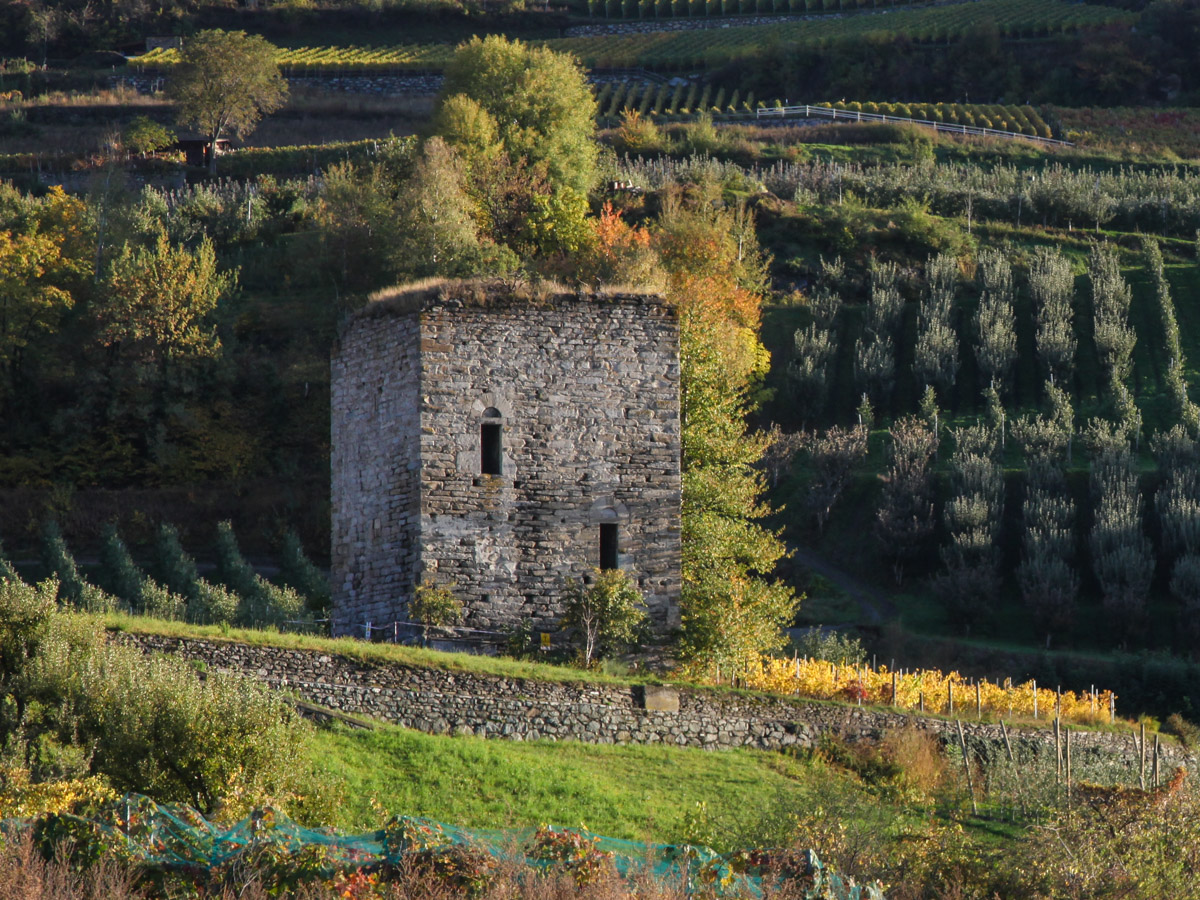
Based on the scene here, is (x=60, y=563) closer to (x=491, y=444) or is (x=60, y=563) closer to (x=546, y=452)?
(x=491, y=444)

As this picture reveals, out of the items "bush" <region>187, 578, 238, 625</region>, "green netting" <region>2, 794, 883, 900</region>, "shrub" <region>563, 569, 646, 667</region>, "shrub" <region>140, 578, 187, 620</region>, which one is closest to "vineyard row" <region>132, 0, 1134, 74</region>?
"shrub" <region>140, 578, 187, 620</region>

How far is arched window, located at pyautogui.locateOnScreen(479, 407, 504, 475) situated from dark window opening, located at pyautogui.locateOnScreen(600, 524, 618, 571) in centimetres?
175

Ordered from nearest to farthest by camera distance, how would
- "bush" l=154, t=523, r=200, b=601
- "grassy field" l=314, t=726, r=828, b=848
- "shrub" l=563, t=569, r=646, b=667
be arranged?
"grassy field" l=314, t=726, r=828, b=848 → "shrub" l=563, t=569, r=646, b=667 → "bush" l=154, t=523, r=200, b=601

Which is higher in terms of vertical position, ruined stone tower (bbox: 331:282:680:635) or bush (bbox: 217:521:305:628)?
ruined stone tower (bbox: 331:282:680:635)

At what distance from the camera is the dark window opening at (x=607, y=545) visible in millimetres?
25625

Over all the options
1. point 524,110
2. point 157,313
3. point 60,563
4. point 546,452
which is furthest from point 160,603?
point 524,110

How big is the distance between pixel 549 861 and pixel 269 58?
211 ft

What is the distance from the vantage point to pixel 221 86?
236 feet

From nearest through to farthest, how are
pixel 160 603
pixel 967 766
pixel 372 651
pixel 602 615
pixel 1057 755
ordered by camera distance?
pixel 372 651
pixel 967 766
pixel 1057 755
pixel 602 615
pixel 160 603

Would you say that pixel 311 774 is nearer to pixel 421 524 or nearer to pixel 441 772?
pixel 441 772

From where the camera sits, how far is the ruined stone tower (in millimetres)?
25203

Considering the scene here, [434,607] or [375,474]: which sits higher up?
[375,474]

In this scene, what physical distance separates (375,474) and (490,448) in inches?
74.0

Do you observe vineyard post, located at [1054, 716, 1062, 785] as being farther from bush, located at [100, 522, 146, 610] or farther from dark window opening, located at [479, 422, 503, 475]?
bush, located at [100, 522, 146, 610]
